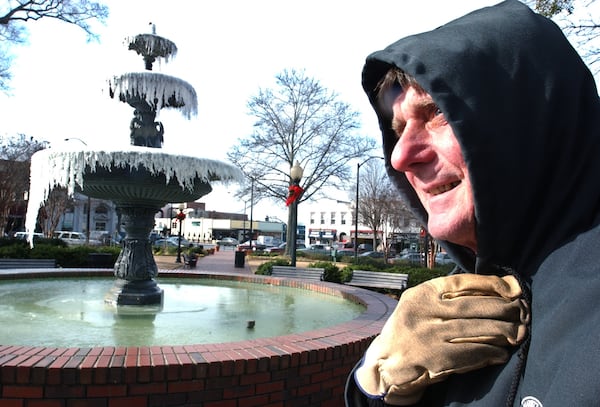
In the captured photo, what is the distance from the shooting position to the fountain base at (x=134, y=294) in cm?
629

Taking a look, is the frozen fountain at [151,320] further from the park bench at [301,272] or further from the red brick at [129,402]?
the park bench at [301,272]

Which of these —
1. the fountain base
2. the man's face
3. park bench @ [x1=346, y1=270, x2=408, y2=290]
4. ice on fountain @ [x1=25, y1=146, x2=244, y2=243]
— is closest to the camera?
the man's face

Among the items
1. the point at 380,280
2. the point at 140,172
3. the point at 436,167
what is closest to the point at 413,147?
the point at 436,167

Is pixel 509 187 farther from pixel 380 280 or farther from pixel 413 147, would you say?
pixel 380 280

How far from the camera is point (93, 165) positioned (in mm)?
4922

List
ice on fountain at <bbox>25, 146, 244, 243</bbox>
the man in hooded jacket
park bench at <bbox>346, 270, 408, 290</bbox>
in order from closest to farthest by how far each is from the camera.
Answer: the man in hooded jacket < ice on fountain at <bbox>25, 146, 244, 243</bbox> < park bench at <bbox>346, 270, 408, 290</bbox>

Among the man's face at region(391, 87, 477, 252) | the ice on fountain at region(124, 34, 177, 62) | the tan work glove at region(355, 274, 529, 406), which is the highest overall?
the ice on fountain at region(124, 34, 177, 62)

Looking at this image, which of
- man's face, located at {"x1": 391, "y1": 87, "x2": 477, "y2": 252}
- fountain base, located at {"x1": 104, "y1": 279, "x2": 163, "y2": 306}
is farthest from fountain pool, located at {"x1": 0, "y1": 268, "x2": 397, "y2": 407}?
fountain base, located at {"x1": 104, "y1": 279, "x2": 163, "y2": 306}

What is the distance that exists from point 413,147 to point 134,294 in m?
5.99

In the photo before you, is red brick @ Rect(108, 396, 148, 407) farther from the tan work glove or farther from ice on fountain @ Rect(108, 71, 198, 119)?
ice on fountain @ Rect(108, 71, 198, 119)

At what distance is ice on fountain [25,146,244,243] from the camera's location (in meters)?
4.89

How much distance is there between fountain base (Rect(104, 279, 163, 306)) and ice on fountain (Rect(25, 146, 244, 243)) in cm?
156

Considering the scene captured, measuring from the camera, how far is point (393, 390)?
1.03 m

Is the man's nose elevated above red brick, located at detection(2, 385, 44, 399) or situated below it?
above
